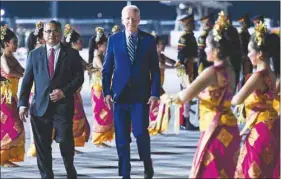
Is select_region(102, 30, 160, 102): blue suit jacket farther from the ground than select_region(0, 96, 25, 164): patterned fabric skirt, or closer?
farther from the ground

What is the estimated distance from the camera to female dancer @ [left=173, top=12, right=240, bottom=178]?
24.4 ft

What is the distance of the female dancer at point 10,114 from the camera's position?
35.9 ft

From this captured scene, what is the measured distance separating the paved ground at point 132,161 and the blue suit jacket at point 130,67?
1090 millimetres

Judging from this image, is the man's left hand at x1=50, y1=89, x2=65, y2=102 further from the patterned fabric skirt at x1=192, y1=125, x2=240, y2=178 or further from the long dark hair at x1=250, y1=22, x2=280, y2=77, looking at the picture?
the patterned fabric skirt at x1=192, y1=125, x2=240, y2=178

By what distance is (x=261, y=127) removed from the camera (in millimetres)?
8086

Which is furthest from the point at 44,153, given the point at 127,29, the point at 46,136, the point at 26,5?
the point at 26,5

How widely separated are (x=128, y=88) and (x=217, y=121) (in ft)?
7.09

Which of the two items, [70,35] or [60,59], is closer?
[60,59]

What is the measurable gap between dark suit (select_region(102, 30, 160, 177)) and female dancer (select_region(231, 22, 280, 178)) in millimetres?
1615

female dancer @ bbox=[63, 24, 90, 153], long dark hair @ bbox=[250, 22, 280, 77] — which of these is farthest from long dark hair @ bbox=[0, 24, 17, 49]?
long dark hair @ bbox=[250, 22, 280, 77]

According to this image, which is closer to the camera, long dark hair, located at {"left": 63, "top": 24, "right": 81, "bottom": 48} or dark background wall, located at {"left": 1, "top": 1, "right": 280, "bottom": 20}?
long dark hair, located at {"left": 63, "top": 24, "right": 81, "bottom": 48}

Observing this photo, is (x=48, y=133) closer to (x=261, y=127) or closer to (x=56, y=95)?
(x=56, y=95)

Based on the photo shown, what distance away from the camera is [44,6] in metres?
63.1

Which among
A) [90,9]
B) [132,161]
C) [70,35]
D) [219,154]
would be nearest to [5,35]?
[70,35]
